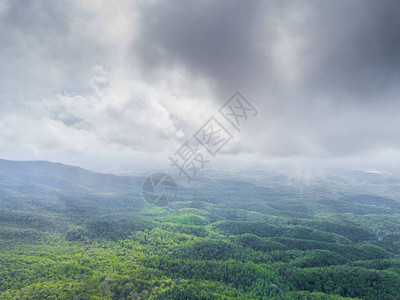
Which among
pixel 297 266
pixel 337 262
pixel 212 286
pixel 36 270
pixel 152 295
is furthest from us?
pixel 337 262

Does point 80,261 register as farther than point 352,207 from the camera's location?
No

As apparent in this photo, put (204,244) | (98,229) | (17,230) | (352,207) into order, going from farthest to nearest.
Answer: (352,207), (98,229), (17,230), (204,244)

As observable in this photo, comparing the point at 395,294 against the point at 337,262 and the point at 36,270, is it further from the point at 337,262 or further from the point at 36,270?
the point at 36,270

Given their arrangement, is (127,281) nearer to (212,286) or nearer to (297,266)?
(212,286)

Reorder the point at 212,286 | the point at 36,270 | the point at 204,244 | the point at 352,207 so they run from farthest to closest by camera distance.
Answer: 1. the point at 352,207
2. the point at 204,244
3. the point at 36,270
4. the point at 212,286

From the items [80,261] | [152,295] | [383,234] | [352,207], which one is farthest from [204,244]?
[352,207]

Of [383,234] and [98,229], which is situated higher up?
[98,229]

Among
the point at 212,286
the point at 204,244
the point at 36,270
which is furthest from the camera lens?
the point at 204,244

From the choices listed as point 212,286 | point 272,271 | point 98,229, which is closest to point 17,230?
point 98,229

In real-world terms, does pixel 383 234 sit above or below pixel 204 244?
below
